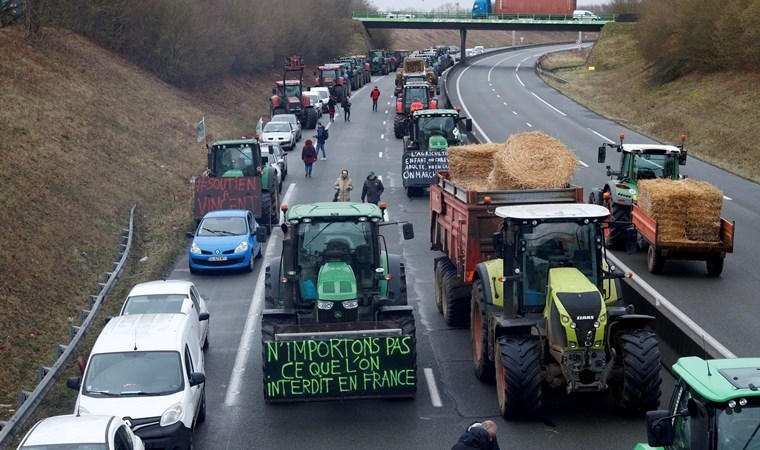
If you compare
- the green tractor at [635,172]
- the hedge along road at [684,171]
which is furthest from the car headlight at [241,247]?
the hedge along road at [684,171]

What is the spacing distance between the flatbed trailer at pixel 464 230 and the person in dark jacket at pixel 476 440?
239 inches

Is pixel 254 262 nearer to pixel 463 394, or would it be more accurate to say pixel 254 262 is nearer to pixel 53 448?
pixel 463 394

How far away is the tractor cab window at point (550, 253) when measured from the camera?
1366cm

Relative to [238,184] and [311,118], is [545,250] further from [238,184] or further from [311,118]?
[311,118]

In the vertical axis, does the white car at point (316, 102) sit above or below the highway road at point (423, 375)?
above

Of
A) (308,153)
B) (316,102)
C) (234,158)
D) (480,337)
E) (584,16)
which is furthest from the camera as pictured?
(584,16)

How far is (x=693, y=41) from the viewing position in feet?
194

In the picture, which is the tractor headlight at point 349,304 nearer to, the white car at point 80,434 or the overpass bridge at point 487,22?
the white car at point 80,434

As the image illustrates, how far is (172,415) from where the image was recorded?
12.7 metres

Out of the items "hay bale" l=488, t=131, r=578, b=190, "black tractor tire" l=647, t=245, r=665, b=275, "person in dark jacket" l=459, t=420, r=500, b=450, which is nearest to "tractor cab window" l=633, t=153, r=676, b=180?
"black tractor tire" l=647, t=245, r=665, b=275

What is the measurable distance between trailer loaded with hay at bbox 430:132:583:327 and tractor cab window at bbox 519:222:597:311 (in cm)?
199

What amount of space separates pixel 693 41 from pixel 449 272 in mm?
45337

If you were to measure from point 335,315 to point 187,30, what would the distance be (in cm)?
4307

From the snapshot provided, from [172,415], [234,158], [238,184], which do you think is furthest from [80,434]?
[234,158]
